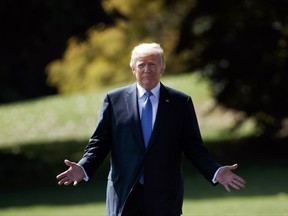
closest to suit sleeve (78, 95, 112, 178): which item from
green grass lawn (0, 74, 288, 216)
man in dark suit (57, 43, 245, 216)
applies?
man in dark suit (57, 43, 245, 216)

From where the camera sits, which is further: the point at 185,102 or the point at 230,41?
the point at 230,41

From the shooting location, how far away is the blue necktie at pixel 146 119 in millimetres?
6188

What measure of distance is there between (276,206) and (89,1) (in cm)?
768

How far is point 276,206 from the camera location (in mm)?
12109

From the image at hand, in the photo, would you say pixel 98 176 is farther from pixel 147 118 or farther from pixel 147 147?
pixel 147 147

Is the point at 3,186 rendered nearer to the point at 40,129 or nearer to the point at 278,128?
the point at 278,128

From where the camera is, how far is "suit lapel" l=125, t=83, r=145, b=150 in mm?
6139

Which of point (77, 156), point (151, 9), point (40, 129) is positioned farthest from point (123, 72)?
point (77, 156)

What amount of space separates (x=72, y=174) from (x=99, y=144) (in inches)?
13.1

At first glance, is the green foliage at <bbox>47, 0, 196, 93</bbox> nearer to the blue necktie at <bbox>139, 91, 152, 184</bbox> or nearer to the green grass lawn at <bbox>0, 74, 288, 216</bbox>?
the green grass lawn at <bbox>0, 74, 288, 216</bbox>

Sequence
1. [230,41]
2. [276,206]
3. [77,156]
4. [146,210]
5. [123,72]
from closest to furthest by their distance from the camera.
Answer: [146,210]
[276,206]
[230,41]
[77,156]
[123,72]

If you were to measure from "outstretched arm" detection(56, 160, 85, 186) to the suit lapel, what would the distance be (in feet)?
1.73

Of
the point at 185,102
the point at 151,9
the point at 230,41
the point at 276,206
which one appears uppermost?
the point at 151,9

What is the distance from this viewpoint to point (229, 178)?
20.0ft
